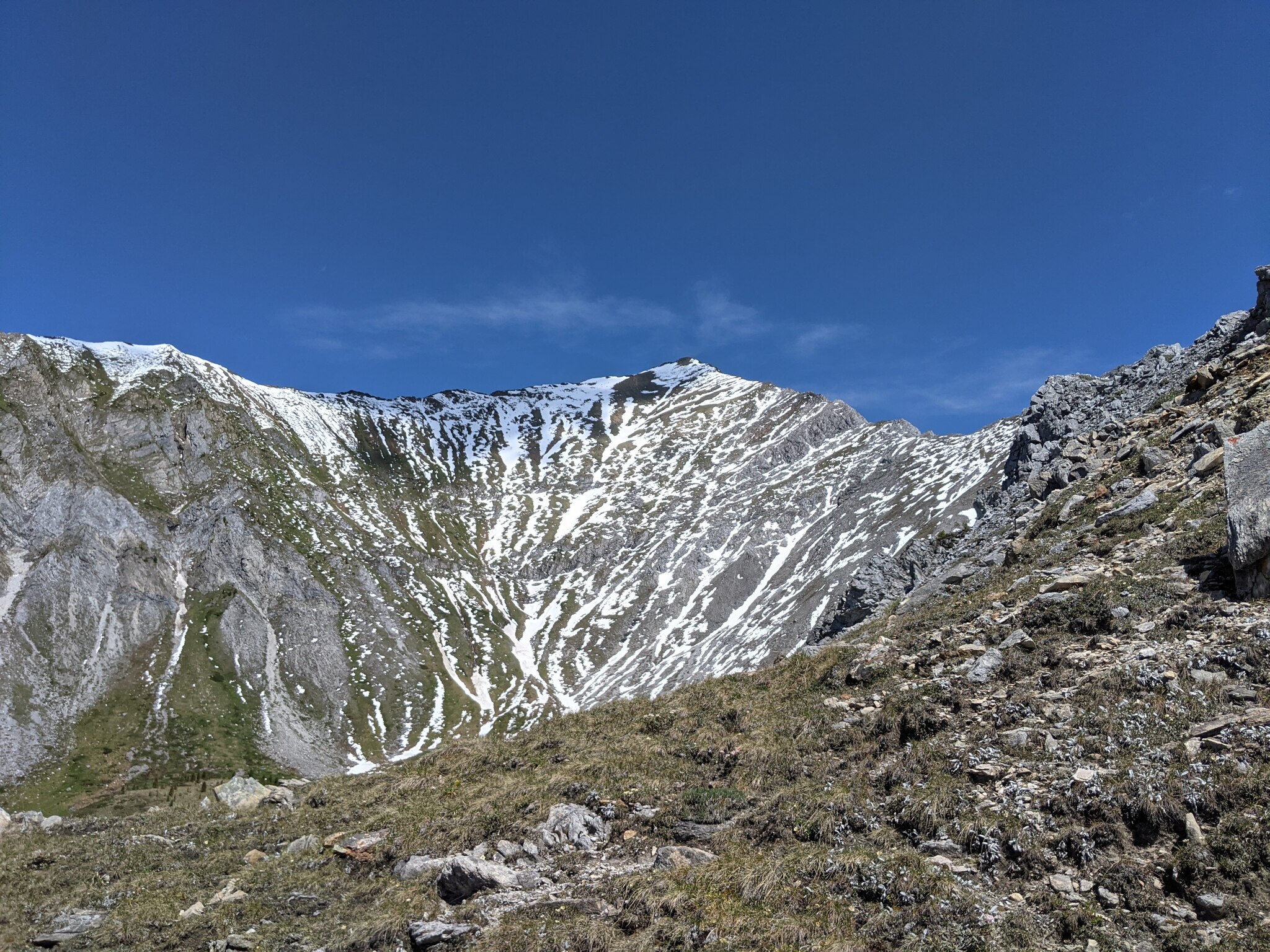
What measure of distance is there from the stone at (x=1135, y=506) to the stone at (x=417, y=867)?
77.0 feet

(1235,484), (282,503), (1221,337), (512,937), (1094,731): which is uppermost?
(282,503)

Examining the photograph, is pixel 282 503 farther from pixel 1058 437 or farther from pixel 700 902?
pixel 700 902

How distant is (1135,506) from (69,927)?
31.9m

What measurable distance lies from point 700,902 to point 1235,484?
16.8m

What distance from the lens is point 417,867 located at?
48.0ft

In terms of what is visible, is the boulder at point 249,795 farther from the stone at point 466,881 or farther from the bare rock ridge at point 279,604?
the bare rock ridge at point 279,604

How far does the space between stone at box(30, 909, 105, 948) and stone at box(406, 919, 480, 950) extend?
25.8 ft

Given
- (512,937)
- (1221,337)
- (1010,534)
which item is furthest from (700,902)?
(1221,337)

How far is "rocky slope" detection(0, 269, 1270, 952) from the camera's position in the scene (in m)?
10.4

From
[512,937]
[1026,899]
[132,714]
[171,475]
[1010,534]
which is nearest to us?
[1026,899]

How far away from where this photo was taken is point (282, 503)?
190m

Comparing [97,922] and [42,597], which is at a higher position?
[42,597]

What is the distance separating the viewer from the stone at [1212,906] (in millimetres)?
A: 8945

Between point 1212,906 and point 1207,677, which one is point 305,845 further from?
point 1207,677
